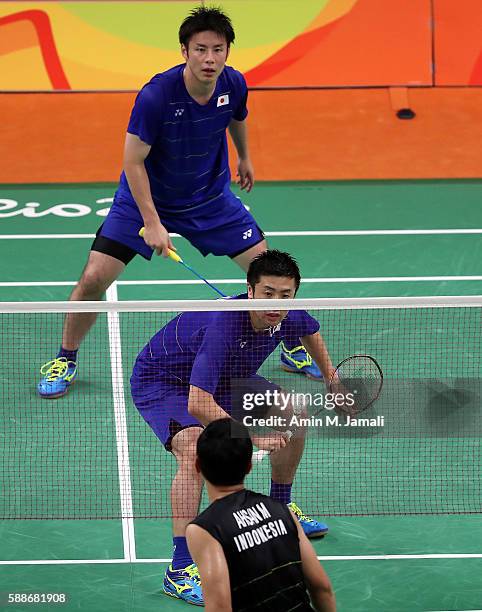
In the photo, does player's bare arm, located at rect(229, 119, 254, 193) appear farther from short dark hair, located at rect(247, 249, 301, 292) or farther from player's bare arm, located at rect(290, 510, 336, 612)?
player's bare arm, located at rect(290, 510, 336, 612)

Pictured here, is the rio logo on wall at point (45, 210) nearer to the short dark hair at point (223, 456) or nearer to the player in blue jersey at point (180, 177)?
the player in blue jersey at point (180, 177)

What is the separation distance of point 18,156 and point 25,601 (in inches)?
249

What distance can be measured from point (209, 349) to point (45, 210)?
17.2ft

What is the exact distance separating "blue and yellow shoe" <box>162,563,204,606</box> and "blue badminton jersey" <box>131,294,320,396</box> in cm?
85

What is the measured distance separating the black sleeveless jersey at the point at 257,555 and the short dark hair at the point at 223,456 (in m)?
0.09

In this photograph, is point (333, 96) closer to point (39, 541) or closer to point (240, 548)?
point (39, 541)

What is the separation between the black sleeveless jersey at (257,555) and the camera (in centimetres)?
447

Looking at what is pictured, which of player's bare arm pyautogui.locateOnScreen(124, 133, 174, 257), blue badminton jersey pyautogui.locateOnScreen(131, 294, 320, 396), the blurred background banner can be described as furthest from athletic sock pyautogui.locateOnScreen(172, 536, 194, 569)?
the blurred background banner

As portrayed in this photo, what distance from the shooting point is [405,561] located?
6.21 m

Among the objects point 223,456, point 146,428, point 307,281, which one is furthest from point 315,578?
point 307,281

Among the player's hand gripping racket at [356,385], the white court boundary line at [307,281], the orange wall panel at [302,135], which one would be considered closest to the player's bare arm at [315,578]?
the player's hand gripping racket at [356,385]

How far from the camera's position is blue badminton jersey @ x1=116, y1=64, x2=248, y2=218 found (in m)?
7.23

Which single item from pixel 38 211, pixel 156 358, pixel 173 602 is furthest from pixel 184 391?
pixel 38 211

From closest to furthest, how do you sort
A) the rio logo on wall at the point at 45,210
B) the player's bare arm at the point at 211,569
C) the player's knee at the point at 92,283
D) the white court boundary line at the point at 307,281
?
the player's bare arm at the point at 211,569
the player's knee at the point at 92,283
the white court boundary line at the point at 307,281
the rio logo on wall at the point at 45,210
